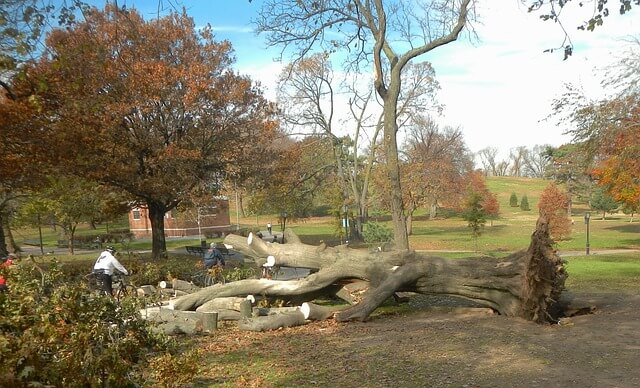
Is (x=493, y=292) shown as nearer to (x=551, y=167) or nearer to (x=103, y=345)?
(x=103, y=345)

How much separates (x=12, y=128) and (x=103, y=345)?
1442cm

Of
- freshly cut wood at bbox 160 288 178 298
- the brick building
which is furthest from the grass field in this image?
freshly cut wood at bbox 160 288 178 298

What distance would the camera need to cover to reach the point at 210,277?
1633cm

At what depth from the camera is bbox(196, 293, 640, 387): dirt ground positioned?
22.5 ft

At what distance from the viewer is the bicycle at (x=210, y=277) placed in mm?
16094

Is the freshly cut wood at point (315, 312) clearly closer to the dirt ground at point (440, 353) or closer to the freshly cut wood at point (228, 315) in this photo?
the dirt ground at point (440, 353)

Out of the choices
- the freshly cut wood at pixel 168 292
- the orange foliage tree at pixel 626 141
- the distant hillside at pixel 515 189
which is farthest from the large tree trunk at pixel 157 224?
the distant hillside at pixel 515 189

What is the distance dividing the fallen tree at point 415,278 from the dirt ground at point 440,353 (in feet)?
1.22

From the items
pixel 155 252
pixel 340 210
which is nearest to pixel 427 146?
pixel 340 210

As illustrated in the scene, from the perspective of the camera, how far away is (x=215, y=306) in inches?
473

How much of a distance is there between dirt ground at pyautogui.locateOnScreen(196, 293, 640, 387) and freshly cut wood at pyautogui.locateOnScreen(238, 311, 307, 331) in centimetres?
20

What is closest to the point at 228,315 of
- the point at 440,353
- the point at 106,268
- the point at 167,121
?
the point at 106,268

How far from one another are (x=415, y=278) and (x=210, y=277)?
6938 mm

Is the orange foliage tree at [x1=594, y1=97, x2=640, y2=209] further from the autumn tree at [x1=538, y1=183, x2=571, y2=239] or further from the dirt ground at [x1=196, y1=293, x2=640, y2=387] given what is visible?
the dirt ground at [x1=196, y1=293, x2=640, y2=387]
